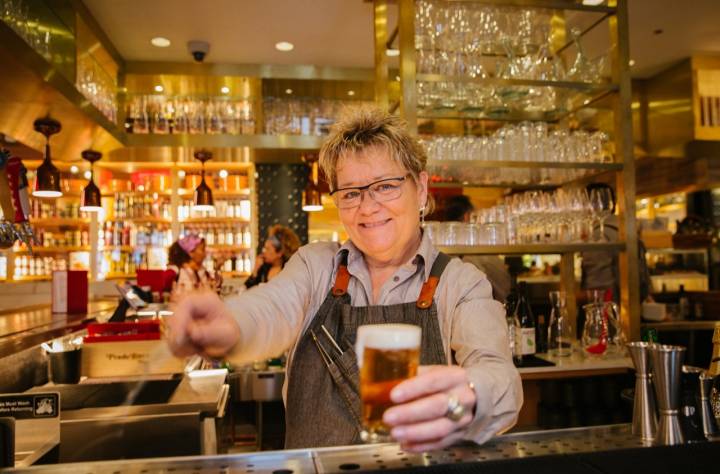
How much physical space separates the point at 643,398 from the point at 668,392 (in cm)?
9

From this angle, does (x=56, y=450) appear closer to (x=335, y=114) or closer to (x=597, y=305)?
(x=597, y=305)

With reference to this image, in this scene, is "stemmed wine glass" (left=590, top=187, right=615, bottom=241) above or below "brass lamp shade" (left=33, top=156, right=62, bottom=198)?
below

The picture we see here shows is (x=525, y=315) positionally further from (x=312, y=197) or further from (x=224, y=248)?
(x=224, y=248)

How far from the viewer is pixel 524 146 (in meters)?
3.43

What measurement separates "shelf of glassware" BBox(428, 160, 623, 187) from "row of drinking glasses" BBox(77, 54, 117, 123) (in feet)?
9.70

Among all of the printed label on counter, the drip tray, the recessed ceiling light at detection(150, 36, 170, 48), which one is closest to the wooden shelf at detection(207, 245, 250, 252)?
the recessed ceiling light at detection(150, 36, 170, 48)

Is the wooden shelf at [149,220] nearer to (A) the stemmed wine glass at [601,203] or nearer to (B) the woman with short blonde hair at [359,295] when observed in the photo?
(A) the stemmed wine glass at [601,203]

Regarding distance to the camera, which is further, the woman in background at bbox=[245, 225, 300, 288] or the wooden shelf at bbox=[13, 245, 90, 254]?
the wooden shelf at bbox=[13, 245, 90, 254]

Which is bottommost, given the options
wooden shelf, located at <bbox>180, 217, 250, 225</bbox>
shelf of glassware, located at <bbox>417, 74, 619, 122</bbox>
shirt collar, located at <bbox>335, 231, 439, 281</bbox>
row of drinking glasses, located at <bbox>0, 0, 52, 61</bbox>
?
shirt collar, located at <bbox>335, 231, 439, 281</bbox>

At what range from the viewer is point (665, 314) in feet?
15.7

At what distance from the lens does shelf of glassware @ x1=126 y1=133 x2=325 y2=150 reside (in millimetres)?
5840

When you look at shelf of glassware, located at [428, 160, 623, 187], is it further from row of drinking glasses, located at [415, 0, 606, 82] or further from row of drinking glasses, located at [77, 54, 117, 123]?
row of drinking glasses, located at [77, 54, 117, 123]

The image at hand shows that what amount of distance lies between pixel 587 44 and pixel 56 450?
544 cm

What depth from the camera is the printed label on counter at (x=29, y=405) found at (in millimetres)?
1278
